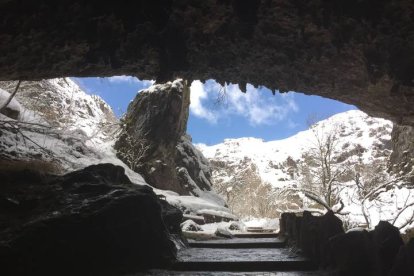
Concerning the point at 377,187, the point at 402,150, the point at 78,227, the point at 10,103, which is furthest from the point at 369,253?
the point at 402,150

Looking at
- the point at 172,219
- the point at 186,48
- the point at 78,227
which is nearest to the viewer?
the point at 78,227

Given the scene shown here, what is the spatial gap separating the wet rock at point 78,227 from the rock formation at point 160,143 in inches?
685

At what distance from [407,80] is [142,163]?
69.6ft

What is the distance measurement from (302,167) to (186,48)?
2849 cm

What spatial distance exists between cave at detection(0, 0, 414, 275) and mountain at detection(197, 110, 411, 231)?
12.7 m

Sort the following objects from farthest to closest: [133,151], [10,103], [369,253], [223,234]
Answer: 1. [133,151]
2. [10,103]
3. [223,234]
4. [369,253]

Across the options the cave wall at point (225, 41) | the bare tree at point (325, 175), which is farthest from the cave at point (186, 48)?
the bare tree at point (325, 175)

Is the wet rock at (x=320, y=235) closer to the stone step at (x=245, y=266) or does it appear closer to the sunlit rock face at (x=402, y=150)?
the stone step at (x=245, y=266)

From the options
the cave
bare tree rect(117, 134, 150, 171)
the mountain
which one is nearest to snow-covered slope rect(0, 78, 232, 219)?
bare tree rect(117, 134, 150, 171)

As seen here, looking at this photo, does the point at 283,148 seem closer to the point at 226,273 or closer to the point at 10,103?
the point at 10,103

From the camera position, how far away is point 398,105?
802 cm

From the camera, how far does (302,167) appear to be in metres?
33.3

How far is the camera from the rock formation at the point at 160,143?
990 inches

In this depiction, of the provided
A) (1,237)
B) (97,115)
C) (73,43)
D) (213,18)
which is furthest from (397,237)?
(97,115)
